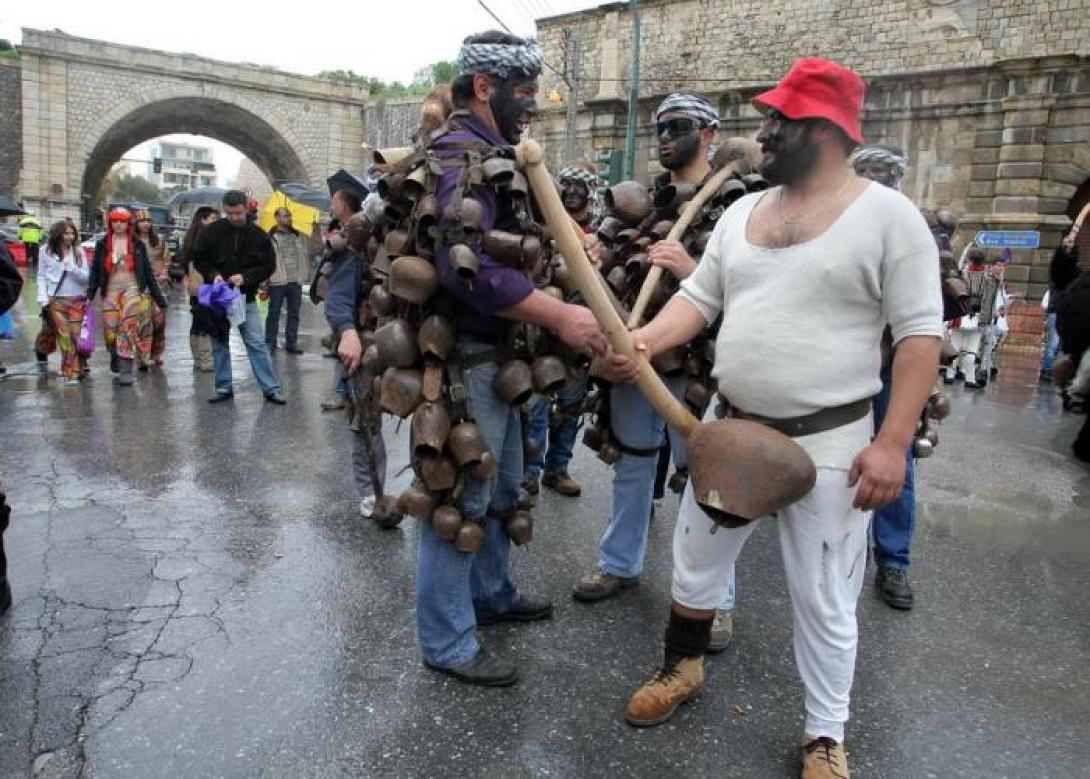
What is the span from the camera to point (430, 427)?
253cm

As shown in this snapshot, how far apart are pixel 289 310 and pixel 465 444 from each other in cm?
959

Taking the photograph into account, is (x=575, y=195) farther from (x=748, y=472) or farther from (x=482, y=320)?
(x=748, y=472)

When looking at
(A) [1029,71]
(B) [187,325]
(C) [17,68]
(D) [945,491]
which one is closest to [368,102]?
(C) [17,68]

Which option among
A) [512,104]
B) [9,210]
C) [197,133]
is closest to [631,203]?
[512,104]

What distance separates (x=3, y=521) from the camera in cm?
319

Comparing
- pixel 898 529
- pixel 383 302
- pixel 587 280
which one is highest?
pixel 587 280

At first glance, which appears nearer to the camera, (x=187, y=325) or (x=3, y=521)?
(x=3, y=521)

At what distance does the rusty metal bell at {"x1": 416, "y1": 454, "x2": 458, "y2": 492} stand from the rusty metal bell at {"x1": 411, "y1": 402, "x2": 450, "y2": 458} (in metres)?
0.03

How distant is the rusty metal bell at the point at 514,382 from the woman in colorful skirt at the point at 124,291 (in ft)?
23.5

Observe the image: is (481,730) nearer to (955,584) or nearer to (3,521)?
(3,521)

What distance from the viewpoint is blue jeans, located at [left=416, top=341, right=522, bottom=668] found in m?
2.66

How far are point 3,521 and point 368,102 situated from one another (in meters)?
35.3

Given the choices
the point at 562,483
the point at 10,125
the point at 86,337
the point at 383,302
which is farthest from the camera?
the point at 10,125

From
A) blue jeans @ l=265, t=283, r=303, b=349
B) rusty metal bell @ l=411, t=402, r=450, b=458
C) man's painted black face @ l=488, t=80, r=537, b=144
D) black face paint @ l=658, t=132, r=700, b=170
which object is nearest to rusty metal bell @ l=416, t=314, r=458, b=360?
rusty metal bell @ l=411, t=402, r=450, b=458
